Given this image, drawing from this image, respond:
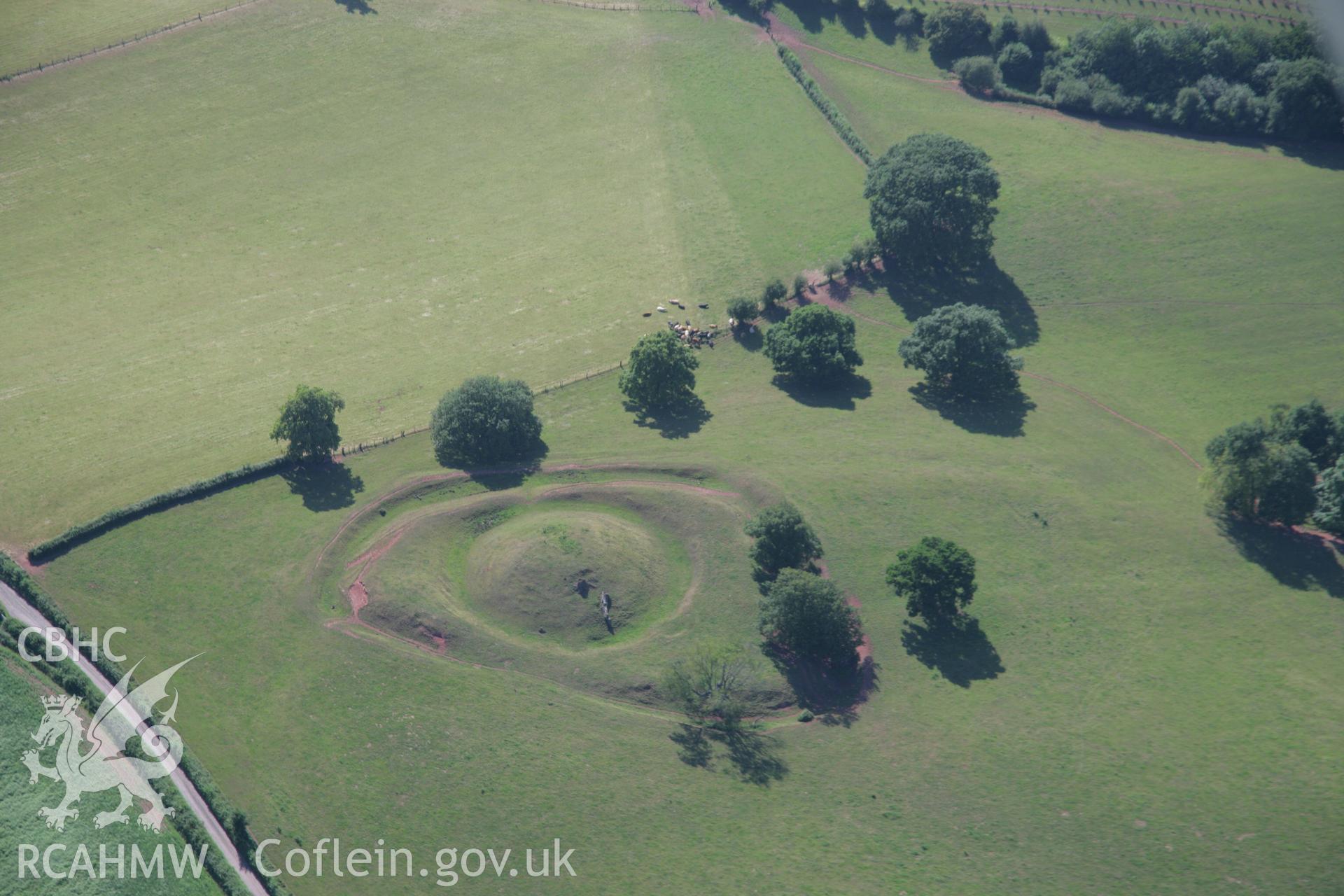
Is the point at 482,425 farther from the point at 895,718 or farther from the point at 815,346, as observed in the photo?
the point at 895,718

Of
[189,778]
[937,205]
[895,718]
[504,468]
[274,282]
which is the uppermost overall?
[937,205]

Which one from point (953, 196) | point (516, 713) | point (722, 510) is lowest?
point (516, 713)

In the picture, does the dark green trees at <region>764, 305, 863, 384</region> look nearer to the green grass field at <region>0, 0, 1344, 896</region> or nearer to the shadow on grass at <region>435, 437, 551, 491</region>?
the green grass field at <region>0, 0, 1344, 896</region>

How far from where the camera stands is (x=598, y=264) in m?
182

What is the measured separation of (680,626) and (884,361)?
65.3 meters

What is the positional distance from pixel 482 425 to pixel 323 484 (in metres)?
21.8

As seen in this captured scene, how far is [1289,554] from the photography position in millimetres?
130500

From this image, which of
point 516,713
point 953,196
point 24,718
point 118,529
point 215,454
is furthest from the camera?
point 953,196

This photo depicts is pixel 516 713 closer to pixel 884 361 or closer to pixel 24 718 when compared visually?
pixel 24 718

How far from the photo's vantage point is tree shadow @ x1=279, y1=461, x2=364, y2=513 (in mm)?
136875

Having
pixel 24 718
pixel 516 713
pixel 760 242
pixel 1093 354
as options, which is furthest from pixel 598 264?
pixel 24 718

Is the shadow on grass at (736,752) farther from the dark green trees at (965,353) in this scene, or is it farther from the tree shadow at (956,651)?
the dark green trees at (965,353)

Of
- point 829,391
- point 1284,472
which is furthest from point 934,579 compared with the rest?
point 1284,472

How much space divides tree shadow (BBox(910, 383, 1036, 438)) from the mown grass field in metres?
109
